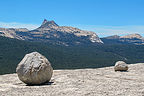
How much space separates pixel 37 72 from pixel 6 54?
104 m

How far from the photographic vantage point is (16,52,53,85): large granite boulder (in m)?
16.4

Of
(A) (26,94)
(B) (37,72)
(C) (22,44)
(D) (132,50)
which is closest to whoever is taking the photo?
(A) (26,94)

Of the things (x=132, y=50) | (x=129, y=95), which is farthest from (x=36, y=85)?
(x=132, y=50)

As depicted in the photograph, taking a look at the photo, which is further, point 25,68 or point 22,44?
point 22,44

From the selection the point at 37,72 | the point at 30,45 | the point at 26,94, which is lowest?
the point at 26,94

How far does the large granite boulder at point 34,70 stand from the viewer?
16.4 meters

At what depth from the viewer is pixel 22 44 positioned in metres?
146

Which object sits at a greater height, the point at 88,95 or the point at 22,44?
the point at 22,44

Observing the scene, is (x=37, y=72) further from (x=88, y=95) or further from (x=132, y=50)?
(x=132, y=50)

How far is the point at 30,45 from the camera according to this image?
147125mm

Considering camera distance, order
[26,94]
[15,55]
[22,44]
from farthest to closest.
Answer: [22,44], [15,55], [26,94]

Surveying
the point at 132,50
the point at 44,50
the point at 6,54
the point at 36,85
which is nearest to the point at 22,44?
the point at 44,50

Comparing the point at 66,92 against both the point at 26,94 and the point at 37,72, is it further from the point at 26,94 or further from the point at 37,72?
the point at 37,72

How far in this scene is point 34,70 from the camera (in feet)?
53.5
